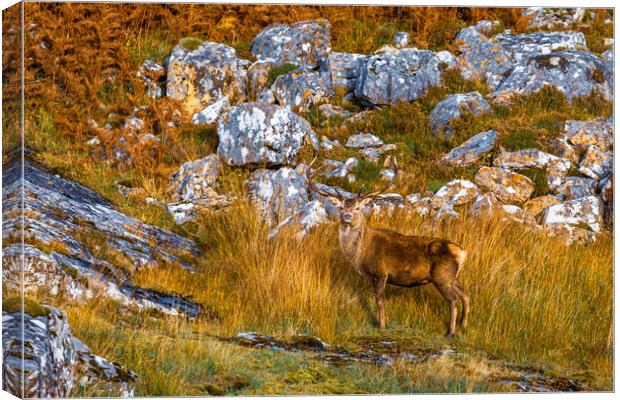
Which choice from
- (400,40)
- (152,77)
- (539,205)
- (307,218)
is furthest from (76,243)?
(539,205)

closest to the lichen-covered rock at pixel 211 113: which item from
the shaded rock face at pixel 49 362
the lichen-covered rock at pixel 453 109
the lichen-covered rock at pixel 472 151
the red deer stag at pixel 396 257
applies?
the lichen-covered rock at pixel 453 109

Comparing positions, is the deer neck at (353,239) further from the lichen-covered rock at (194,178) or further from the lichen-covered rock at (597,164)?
the lichen-covered rock at (597,164)

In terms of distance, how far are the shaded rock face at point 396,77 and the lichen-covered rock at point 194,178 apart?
2031mm

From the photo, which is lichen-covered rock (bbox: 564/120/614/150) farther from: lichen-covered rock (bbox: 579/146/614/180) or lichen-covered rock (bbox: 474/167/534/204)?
lichen-covered rock (bbox: 474/167/534/204)

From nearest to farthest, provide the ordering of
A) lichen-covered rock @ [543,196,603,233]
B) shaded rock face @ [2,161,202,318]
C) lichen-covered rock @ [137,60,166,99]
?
shaded rock face @ [2,161,202,318] → lichen-covered rock @ [543,196,603,233] → lichen-covered rock @ [137,60,166,99]

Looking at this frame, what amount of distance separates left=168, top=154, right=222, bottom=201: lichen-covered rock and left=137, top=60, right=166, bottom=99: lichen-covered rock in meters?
1.11

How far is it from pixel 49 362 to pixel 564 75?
792cm

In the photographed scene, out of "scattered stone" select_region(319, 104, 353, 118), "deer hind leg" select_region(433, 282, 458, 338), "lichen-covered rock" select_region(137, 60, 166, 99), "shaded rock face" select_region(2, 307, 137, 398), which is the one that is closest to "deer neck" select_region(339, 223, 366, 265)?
"deer hind leg" select_region(433, 282, 458, 338)

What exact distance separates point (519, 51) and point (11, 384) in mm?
8128

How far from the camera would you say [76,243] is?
12.8m

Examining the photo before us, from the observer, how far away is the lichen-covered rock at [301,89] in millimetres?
15797

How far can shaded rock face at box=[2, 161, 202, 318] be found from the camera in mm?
11383

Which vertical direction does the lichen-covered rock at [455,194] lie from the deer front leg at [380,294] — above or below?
above

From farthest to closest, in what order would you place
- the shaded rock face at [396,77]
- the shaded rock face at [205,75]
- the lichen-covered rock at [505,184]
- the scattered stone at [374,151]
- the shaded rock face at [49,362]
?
the shaded rock face at [205,75], the shaded rock face at [396,77], the scattered stone at [374,151], the lichen-covered rock at [505,184], the shaded rock face at [49,362]
